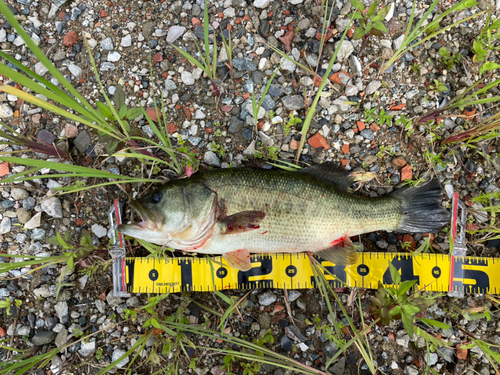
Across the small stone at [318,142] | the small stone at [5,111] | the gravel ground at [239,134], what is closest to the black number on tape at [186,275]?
the gravel ground at [239,134]

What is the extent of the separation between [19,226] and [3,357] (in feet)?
5.23

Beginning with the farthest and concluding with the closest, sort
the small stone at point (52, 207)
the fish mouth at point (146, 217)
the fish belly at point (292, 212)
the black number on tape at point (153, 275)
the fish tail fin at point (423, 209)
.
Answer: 1. the small stone at point (52, 207)
2. the black number on tape at point (153, 275)
3. the fish tail fin at point (423, 209)
4. the fish belly at point (292, 212)
5. the fish mouth at point (146, 217)

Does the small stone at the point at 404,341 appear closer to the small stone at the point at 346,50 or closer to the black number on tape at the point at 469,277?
the black number on tape at the point at 469,277

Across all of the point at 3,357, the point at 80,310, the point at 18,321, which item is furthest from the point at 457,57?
the point at 3,357

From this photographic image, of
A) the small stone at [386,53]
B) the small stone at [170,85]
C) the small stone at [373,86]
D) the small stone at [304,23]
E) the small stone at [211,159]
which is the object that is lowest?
the small stone at [211,159]

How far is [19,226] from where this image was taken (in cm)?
388

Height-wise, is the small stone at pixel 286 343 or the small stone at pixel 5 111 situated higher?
the small stone at pixel 5 111

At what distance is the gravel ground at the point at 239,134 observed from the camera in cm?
379

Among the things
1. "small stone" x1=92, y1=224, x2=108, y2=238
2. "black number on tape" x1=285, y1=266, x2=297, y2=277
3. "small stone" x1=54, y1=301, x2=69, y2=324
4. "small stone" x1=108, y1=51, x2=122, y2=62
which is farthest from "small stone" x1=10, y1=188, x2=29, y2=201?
"black number on tape" x1=285, y1=266, x2=297, y2=277

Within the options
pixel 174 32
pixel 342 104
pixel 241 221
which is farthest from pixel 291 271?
pixel 174 32

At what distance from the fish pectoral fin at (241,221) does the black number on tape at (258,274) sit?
74 centimetres

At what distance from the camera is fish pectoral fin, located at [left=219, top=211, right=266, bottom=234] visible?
3.21 metres

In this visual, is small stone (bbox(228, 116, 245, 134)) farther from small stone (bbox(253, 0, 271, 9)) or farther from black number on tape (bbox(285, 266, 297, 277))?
black number on tape (bbox(285, 266, 297, 277))

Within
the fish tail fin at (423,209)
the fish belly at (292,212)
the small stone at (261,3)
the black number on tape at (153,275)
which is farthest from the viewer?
the small stone at (261,3)
